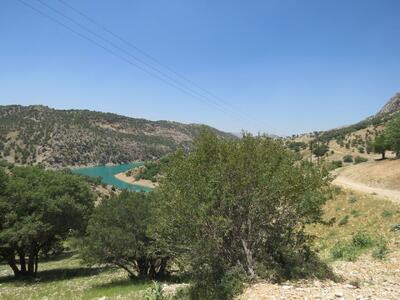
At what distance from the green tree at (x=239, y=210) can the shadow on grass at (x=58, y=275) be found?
24.1m

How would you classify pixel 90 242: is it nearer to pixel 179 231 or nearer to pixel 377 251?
pixel 179 231

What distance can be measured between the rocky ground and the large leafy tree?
27101 millimetres

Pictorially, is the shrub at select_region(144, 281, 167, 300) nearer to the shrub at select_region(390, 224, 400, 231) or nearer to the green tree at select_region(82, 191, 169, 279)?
the green tree at select_region(82, 191, 169, 279)

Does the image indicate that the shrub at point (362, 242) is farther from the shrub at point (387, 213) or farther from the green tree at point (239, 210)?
the green tree at point (239, 210)

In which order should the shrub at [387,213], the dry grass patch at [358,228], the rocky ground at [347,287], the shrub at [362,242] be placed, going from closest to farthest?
1. the rocky ground at [347,287]
2. the dry grass patch at [358,228]
3. the shrub at [362,242]
4. the shrub at [387,213]

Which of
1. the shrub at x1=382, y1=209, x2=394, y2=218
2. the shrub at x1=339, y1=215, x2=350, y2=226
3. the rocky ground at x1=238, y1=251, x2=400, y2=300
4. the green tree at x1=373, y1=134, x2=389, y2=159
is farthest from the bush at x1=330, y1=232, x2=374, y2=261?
the green tree at x1=373, y1=134, x2=389, y2=159

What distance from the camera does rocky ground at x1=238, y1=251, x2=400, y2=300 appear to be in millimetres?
14062

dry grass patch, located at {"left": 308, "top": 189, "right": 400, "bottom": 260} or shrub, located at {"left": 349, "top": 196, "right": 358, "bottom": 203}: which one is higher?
shrub, located at {"left": 349, "top": 196, "right": 358, "bottom": 203}

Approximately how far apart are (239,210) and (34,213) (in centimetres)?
2692

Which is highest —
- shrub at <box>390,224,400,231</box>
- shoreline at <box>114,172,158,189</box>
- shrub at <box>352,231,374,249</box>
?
shoreline at <box>114,172,158,189</box>

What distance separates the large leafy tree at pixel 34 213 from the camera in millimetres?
37156

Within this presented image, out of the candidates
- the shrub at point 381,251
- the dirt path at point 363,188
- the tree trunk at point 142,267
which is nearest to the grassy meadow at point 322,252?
the shrub at point 381,251

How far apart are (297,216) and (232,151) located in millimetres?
4078

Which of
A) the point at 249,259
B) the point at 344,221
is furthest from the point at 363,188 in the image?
the point at 249,259
